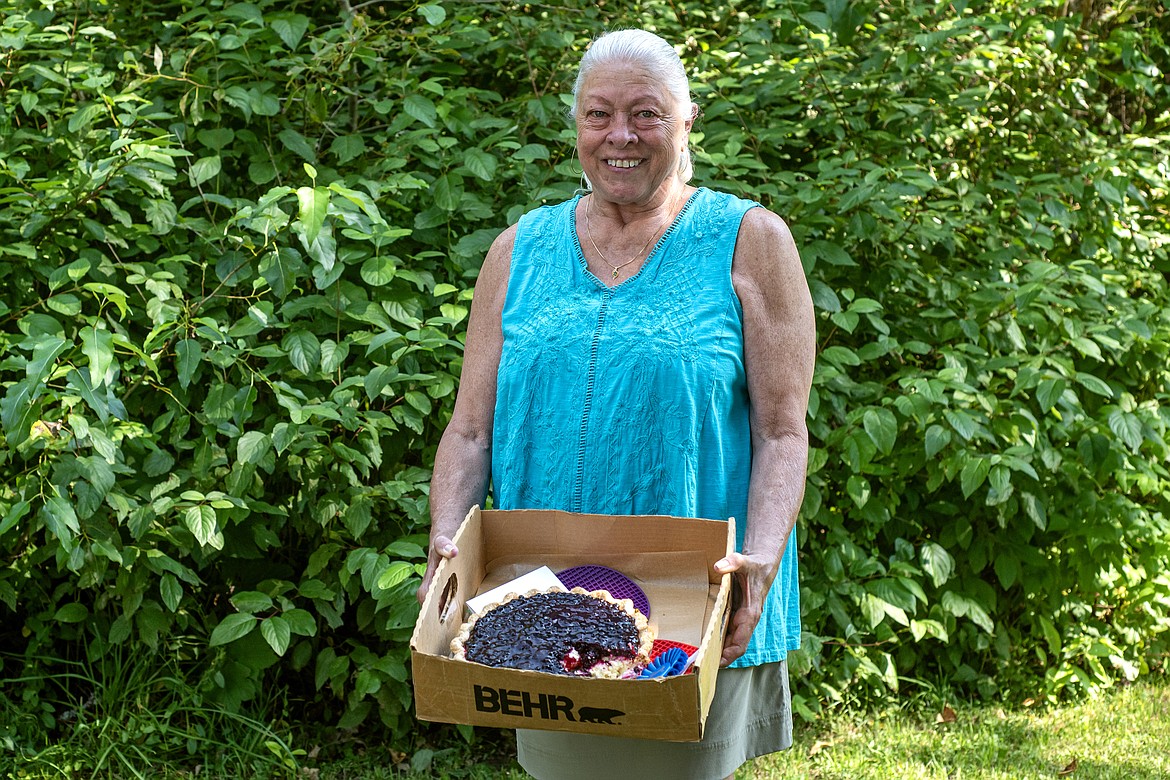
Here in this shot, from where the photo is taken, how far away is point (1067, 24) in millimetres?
4328

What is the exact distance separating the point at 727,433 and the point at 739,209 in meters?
0.39

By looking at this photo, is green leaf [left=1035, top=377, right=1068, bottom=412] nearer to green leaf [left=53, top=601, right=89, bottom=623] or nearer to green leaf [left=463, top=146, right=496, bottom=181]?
green leaf [left=463, top=146, right=496, bottom=181]

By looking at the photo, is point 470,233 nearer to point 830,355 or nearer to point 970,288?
point 830,355

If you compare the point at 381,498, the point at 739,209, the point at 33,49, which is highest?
the point at 33,49

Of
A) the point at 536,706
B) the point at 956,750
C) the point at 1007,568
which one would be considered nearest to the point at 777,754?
the point at 956,750

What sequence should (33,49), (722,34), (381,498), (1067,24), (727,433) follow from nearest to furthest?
(727,433) < (381,498) < (33,49) < (1067,24) < (722,34)

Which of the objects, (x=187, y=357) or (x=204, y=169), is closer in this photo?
(x=187, y=357)

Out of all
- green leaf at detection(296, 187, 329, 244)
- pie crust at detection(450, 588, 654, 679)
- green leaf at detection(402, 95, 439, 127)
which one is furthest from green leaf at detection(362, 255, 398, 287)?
pie crust at detection(450, 588, 654, 679)

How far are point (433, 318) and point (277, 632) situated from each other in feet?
2.99

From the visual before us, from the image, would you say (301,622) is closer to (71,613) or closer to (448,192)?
(71,613)

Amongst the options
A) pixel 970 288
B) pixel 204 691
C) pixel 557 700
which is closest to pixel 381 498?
pixel 204 691

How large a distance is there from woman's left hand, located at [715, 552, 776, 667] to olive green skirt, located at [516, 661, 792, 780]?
0.61 ft

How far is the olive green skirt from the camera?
200cm

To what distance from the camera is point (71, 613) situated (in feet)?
10.7
